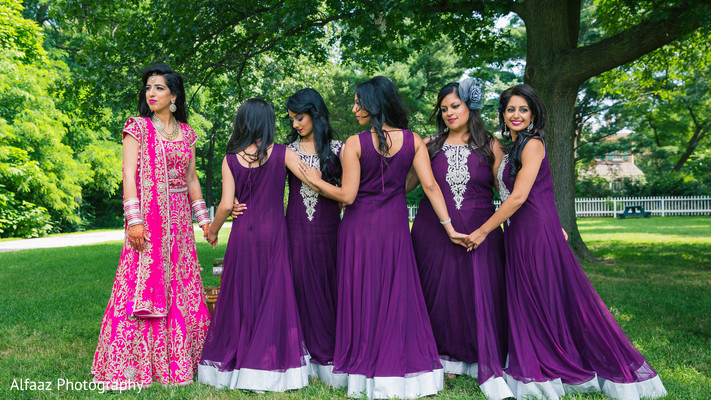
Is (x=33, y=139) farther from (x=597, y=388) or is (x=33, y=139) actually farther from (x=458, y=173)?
(x=597, y=388)

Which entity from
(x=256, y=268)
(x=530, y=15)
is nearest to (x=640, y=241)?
(x=530, y=15)

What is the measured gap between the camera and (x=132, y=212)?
401cm

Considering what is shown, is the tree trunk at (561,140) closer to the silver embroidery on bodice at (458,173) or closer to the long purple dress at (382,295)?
the silver embroidery on bodice at (458,173)

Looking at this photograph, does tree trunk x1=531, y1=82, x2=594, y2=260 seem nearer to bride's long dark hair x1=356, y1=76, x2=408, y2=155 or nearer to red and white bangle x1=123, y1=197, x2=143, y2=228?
bride's long dark hair x1=356, y1=76, x2=408, y2=155

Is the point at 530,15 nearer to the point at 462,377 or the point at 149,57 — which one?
the point at 149,57

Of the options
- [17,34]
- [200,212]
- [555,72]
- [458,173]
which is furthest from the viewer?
[17,34]

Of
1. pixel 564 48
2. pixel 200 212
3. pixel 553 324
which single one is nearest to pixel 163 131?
pixel 200 212

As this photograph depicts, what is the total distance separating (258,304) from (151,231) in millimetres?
978

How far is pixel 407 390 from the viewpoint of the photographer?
3693 millimetres

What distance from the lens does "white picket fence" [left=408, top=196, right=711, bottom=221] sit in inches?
1259

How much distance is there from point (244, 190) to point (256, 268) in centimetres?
59

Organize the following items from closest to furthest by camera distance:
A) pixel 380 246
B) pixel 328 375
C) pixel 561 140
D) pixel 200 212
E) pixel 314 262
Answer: pixel 380 246 < pixel 328 375 < pixel 314 262 < pixel 200 212 < pixel 561 140

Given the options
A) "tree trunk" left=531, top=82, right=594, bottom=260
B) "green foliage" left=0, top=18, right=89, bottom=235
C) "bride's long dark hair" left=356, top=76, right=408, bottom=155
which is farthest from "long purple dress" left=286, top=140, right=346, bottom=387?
"green foliage" left=0, top=18, right=89, bottom=235

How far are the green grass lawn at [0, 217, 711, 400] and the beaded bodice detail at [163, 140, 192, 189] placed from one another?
5.03ft
